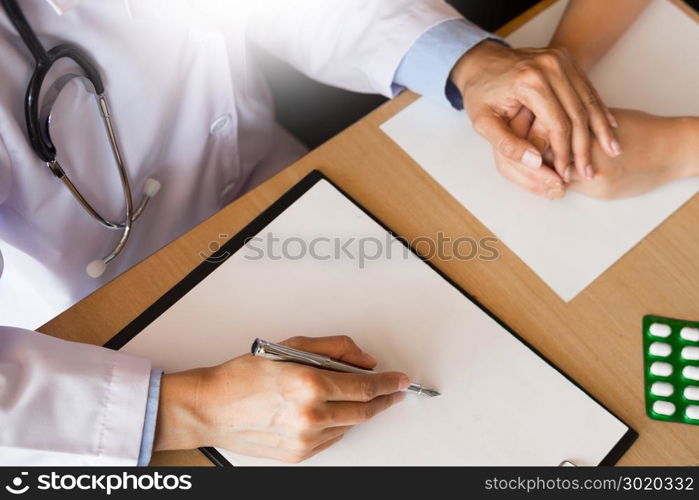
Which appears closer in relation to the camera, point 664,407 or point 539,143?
point 664,407

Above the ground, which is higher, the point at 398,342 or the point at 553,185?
the point at 553,185

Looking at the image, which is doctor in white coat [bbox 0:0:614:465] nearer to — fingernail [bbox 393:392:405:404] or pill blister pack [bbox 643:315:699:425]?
fingernail [bbox 393:392:405:404]

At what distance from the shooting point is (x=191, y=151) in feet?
2.86

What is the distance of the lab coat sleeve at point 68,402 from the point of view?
0.61 m

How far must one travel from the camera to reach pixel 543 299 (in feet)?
2.43

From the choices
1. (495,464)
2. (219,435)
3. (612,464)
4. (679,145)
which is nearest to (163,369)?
(219,435)

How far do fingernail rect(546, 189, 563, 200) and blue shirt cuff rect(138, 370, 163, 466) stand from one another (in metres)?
0.49

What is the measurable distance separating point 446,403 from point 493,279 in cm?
15

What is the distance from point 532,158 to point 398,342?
263mm

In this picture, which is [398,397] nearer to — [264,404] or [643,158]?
[264,404]

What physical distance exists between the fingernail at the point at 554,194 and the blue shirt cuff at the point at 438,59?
16 cm

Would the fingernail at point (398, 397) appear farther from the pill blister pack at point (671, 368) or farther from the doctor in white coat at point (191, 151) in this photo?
the pill blister pack at point (671, 368)

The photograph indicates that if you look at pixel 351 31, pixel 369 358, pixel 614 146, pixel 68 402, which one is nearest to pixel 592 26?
pixel 614 146

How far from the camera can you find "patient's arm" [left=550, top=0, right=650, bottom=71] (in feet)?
2.88
